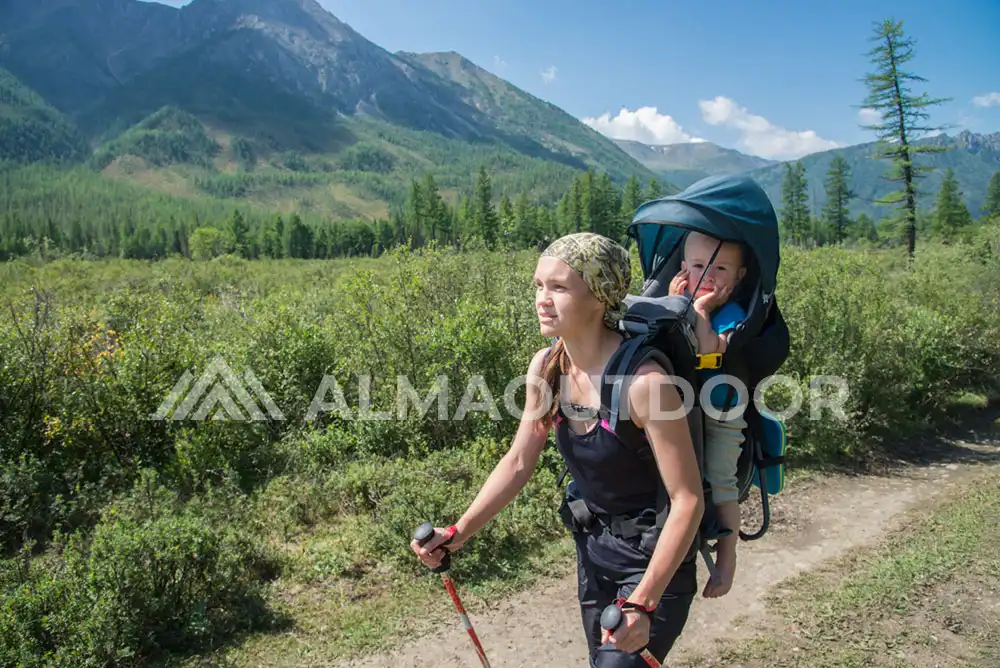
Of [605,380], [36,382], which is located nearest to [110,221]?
[36,382]

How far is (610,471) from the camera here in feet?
7.44

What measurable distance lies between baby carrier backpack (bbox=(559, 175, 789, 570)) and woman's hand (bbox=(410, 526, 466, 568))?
1.60 ft

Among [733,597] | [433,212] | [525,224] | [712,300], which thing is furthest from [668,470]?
[433,212]

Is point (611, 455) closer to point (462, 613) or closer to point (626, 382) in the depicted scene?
point (626, 382)

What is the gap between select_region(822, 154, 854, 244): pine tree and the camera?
77.2m

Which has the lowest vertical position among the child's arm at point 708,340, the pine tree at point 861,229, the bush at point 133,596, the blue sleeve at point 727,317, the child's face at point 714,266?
the bush at point 133,596

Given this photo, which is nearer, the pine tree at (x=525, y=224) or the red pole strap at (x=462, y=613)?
the red pole strap at (x=462, y=613)

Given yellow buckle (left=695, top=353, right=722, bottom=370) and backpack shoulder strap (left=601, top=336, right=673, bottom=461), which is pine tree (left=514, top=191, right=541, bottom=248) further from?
backpack shoulder strap (left=601, top=336, right=673, bottom=461)

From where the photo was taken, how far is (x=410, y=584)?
6.48 metres

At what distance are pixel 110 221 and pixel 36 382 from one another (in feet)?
489

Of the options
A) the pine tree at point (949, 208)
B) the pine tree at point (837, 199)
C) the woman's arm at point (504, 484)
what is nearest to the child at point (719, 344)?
the woman's arm at point (504, 484)

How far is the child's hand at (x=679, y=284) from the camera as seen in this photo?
8.29ft

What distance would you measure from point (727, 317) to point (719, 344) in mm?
129

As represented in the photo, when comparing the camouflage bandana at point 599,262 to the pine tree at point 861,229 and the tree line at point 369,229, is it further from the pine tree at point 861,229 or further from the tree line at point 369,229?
the pine tree at point 861,229
